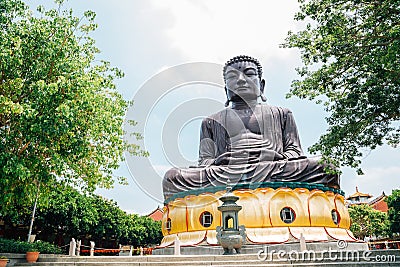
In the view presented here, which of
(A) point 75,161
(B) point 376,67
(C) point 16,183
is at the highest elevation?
(B) point 376,67

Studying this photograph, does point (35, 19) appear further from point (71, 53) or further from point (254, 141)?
point (254, 141)

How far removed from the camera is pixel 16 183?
9.16 meters

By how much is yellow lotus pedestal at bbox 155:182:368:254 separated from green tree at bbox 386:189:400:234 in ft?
53.9

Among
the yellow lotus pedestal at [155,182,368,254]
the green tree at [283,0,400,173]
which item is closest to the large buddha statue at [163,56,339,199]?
the yellow lotus pedestal at [155,182,368,254]

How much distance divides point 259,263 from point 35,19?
343 inches

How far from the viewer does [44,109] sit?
8.52 meters

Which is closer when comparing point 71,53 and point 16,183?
point 16,183

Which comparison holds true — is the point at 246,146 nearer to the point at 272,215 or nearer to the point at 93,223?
the point at 272,215

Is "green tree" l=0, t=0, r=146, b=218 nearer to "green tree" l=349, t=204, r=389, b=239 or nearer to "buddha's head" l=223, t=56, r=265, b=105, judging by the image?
"buddha's head" l=223, t=56, r=265, b=105

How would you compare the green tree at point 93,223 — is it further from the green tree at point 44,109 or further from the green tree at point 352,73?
the green tree at point 352,73

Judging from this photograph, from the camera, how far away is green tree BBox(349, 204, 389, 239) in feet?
113

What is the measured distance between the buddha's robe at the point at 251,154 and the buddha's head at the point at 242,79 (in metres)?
0.74

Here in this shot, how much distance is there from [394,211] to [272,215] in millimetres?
19678

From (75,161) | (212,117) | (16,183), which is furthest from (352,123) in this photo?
(212,117)
